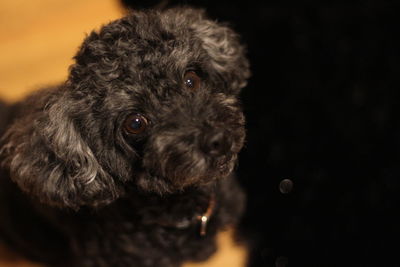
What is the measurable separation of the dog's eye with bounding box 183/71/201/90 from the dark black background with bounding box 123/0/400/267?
2.39 feet

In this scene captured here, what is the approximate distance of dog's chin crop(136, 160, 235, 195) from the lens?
1388 mm

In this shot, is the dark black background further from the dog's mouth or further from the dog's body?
the dog's mouth

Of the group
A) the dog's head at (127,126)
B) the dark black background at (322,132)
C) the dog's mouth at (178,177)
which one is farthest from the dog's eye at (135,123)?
the dark black background at (322,132)

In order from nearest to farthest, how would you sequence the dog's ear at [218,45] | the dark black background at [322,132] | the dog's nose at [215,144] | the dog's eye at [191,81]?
the dog's nose at [215,144] → the dog's eye at [191,81] → the dog's ear at [218,45] → the dark black background at [322,132]

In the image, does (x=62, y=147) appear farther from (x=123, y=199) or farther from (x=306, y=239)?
(x=306, y=239)

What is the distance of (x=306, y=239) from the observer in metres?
2.01

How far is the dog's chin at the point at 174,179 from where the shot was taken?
1.39 metres

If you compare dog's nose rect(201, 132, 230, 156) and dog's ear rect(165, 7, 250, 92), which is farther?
dog's ear rect(165, 7, 250, 92)

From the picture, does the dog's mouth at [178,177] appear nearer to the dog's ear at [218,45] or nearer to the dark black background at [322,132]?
the dog's ear at [218,45]

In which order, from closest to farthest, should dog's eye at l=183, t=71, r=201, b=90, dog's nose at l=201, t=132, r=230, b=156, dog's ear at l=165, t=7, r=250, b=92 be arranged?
1. dog's nose at l=201, t=132, r=230, b=156
2. dog's eye at l=183, t=71, r=201, b=90
3. dog's ear at l=165, t=7, r=250, b=92

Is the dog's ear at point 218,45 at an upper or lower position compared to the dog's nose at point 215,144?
upper

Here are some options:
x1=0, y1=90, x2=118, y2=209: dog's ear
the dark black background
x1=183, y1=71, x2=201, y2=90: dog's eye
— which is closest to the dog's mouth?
x1=0, y1=90, x2=118, y2=209: dog's ear

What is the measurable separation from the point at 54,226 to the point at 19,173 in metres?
0.52

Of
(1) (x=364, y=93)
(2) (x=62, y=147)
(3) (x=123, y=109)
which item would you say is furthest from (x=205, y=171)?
(1) (x=364, y=93)
